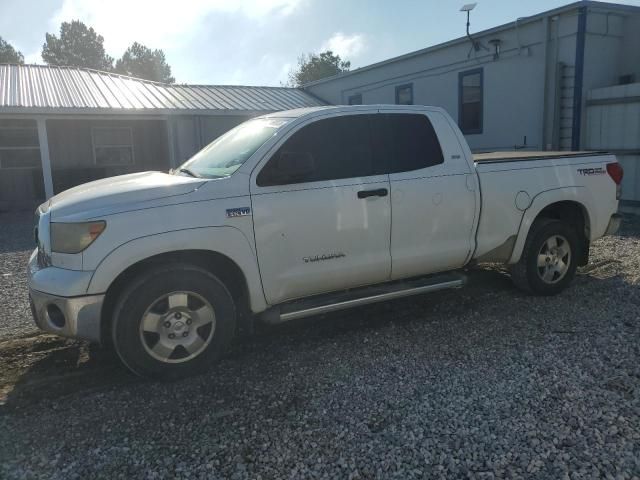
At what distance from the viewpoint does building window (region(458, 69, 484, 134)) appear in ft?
44.5

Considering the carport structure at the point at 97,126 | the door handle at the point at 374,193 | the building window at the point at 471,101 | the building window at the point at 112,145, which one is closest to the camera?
the door handle at the point at 374,193

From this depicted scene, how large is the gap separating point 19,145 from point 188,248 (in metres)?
14.9

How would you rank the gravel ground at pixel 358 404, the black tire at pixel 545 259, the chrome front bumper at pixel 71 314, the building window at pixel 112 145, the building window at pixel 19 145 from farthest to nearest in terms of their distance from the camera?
the building window at pixel 112 145 → the building window at pixel 19 145 → the black tire at pixel 545 259 → the chrome front bumper at pixel 71 314 → the gravel ground at pixel 358 404

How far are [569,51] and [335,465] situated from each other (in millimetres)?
11302

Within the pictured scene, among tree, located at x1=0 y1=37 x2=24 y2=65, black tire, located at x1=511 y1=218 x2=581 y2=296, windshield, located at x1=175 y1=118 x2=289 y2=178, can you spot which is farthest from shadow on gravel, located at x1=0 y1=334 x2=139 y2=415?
tree, located at x1=0 y1=37 x2=24 y2=65

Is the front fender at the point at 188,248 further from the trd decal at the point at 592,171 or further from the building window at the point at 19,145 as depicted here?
the building window at the point at 19,145

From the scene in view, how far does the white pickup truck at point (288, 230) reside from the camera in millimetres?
3492

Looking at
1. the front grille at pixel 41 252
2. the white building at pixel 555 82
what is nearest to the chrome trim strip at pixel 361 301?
the front grille at pixel 41 252

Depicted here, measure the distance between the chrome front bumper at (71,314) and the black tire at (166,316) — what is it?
0.13 metres

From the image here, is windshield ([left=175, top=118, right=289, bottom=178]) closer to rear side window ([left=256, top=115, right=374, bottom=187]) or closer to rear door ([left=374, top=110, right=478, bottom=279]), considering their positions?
rear side window ([left=256, top=115, right=374, bottom=187])

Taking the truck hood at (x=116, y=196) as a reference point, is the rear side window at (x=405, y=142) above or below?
above

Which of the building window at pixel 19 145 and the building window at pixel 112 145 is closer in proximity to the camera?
the building window at pixel 19 145

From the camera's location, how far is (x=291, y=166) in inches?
154

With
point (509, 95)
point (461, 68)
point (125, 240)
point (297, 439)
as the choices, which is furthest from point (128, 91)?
point (297, 439)
